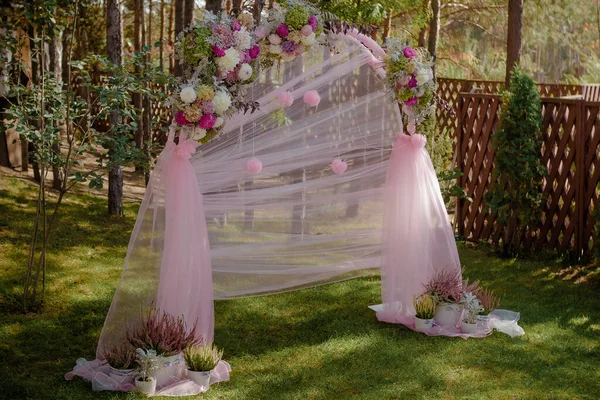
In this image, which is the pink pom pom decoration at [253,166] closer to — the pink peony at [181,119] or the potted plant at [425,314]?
the pink peony at [181,119]

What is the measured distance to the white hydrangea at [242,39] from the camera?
3.71 metres

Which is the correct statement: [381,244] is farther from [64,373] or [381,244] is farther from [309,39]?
[64,373]

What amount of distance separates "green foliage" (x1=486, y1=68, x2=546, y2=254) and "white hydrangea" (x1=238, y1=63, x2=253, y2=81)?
287 cm

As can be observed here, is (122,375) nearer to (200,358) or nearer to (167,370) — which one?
(167,370)

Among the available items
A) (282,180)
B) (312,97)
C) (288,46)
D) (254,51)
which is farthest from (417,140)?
(254,51)

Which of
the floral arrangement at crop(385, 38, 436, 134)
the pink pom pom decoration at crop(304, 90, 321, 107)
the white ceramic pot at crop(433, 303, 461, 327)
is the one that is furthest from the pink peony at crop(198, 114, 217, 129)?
the white ceramic pot at crop(433, 303, 461, 327)

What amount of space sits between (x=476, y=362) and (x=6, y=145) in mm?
5560

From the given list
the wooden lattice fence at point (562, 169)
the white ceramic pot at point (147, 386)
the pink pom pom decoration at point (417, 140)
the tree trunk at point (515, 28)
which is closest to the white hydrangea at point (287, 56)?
the pink pom pom decoration at point (417, 140)

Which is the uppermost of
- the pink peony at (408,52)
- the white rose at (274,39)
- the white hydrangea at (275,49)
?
the pink peony at (408,52)

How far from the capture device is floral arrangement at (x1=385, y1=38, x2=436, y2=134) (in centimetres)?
438

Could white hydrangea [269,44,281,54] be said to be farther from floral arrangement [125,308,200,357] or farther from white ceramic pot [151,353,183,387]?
white ceramic pot [151,353,183,387]

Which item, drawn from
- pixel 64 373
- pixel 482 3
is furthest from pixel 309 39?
pixel 482 3

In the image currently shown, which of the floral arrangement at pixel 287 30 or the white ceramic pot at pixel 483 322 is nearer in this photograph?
Result: the floral arrangement at pixel 287 30

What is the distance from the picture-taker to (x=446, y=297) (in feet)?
14.7
